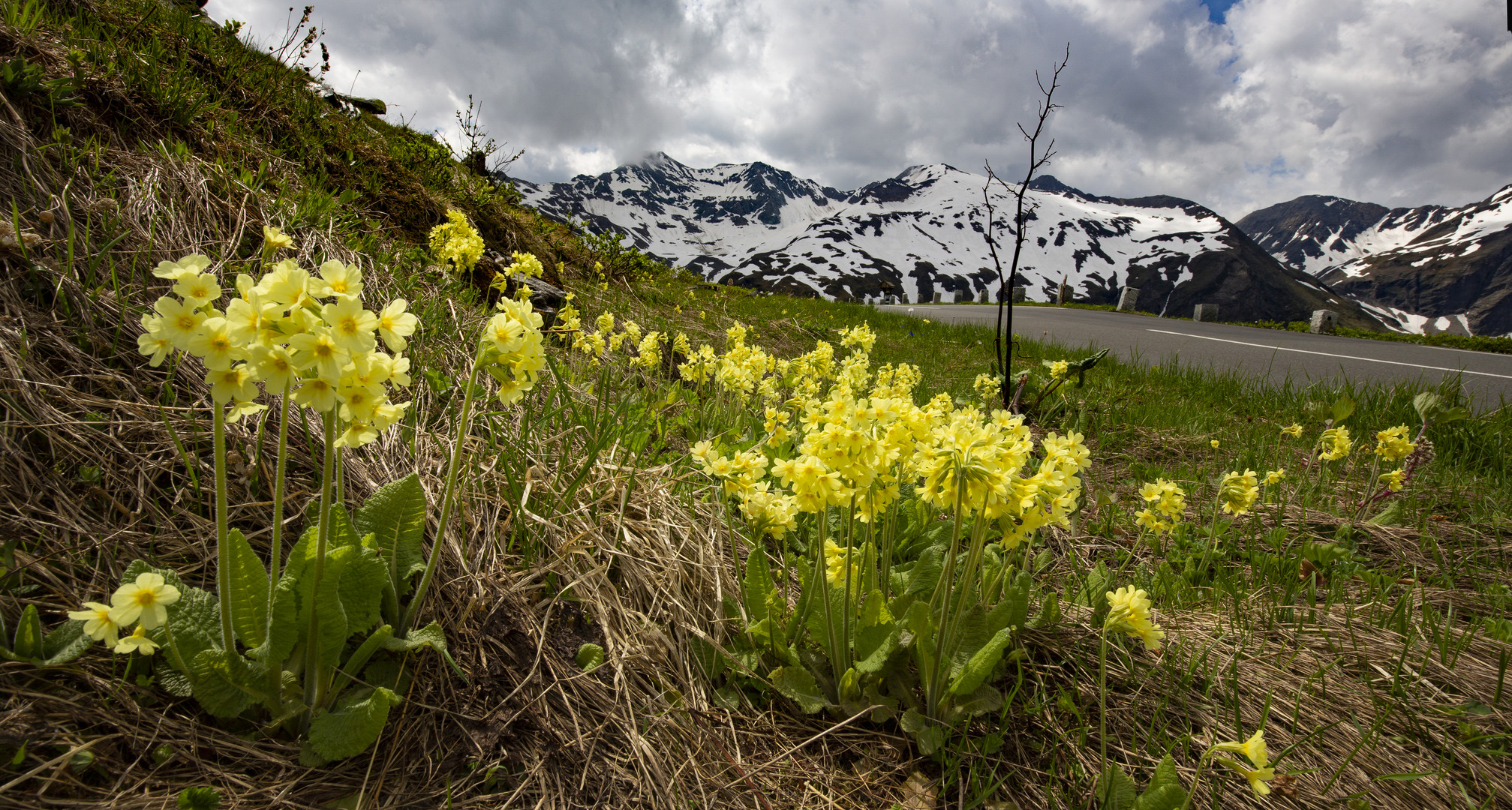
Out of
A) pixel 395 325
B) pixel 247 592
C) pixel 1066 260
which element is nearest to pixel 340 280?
pixel 395 325

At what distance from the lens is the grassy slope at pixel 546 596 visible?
1.37m

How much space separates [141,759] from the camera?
119cm

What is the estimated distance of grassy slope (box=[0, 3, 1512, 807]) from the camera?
1367mm

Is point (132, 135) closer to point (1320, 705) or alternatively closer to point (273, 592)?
point (273, 592)

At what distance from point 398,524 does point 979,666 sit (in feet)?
5.08

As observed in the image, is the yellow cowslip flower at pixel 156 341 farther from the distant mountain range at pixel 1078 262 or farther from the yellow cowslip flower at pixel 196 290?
the distant mountain range at pixel 1078 262

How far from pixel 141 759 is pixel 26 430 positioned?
94 cm

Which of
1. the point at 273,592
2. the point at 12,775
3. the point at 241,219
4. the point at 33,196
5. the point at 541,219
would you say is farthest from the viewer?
the point at 541,219

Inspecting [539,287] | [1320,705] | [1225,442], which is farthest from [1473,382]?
[539,287]

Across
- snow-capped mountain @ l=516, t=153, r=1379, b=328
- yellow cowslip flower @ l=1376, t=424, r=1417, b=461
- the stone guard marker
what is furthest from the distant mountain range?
yellow cowslip flower @ l=1376, t=424, r=1417, b=461

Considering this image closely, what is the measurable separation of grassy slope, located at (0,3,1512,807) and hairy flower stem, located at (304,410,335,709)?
0.11 m

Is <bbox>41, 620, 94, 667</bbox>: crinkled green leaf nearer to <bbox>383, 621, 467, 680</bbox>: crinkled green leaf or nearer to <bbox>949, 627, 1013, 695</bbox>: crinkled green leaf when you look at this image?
<bbox>383, 621, 467, 680</bbox>: crinkled green leaf

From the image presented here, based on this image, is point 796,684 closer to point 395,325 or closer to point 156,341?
point 395,325

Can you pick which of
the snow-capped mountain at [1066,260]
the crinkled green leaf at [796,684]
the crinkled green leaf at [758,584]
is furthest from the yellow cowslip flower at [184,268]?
the snow-capped mountain at [1066,260]
